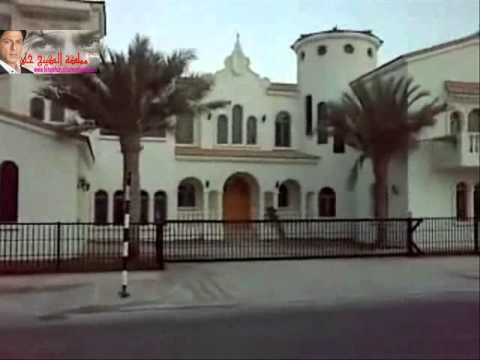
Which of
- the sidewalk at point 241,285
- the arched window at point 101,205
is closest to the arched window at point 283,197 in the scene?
the arched window at point 101,205

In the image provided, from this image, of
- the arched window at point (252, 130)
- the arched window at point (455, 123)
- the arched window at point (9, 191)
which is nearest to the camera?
the arched window at point (455, 123)

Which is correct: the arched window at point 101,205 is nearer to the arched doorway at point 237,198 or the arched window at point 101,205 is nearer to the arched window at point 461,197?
the arched doorway at point 237,198

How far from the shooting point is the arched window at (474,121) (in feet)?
13.0

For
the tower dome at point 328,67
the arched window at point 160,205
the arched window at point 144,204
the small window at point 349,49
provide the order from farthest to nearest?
the tower dome at point 328,67 < the small window at point 349,49 < the arched window at point 160,205 < the arched window at point 144,204

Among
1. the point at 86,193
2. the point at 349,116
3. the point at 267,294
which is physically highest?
the point at 349,116

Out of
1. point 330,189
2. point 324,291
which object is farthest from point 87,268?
point 330,189

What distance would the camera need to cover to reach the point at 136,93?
7.73 m

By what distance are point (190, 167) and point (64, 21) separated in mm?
6884

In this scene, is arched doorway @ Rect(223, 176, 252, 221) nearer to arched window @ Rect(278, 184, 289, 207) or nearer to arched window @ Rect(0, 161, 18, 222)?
arched window @ Rect(278, 184, 289, 207)

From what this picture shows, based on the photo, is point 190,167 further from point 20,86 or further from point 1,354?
point 1,354

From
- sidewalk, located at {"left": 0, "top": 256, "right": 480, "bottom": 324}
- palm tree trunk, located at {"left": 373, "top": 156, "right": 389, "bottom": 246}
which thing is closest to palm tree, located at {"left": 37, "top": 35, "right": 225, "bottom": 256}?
sidewalk, located at {"left": 0, "top": 256, "right": 480, "bottom": 324}

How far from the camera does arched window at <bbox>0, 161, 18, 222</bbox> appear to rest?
7914 mm

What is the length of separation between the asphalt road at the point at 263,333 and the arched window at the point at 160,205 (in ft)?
22.8

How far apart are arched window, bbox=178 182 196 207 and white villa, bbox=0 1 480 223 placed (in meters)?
0.02
